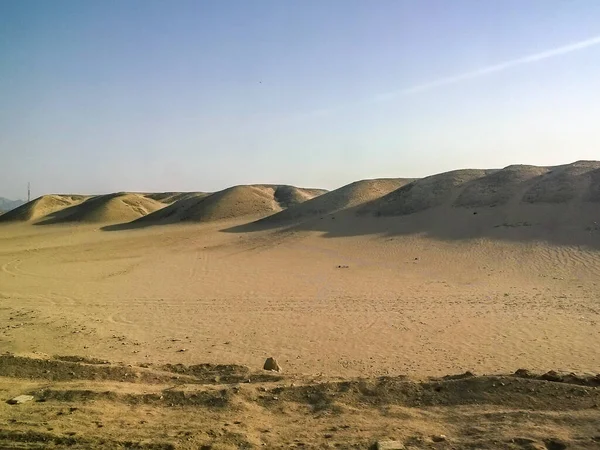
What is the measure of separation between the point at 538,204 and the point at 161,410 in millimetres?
25958

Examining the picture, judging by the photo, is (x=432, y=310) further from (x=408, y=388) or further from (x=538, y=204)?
(x=538, y=204)

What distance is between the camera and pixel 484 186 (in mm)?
32562

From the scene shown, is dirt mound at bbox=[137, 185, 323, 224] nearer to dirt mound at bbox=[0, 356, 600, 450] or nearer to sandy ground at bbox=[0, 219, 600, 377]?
sandy ground at bbox=[0, 219, 600, 377]

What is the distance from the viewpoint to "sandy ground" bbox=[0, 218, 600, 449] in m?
5.61

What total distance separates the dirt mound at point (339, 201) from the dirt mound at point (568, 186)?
11.8m

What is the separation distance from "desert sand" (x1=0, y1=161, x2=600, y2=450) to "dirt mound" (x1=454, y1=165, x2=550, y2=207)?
0.89 feet

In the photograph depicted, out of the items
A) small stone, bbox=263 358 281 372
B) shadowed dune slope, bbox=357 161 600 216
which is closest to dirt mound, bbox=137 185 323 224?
shadowed dune slope, bbox=357 161 600 216

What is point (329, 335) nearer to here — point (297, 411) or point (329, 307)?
point (329, 307)

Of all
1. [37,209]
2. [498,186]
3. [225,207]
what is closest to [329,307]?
[498,186]

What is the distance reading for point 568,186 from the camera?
2889 centimetres

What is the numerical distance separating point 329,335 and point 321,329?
56cm

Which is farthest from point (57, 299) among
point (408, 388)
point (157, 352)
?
point (408, 388)

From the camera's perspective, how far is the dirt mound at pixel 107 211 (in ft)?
186

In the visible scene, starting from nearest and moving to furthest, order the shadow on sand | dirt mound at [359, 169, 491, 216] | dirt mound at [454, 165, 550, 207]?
1. the shadow on sand
2. dirt mound at [454, 165, 550, 207]
3. dirt mound at [359, 169, 491, 216]
